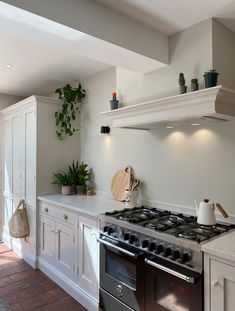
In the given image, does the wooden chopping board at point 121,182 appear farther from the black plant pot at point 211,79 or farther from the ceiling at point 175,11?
the ceiling at point 175,11

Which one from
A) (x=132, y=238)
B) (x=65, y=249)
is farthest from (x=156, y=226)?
(x=65, y=249)

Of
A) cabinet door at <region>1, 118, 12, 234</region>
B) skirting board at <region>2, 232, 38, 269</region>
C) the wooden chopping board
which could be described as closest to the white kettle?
the wooden chopping board

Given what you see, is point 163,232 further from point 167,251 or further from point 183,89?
point 183,89

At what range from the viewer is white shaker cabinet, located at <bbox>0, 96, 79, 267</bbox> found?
3396 millimetres

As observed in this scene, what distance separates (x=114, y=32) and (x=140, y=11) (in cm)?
24

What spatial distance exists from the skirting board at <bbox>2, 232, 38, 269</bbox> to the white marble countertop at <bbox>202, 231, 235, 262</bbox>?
8.47 feet

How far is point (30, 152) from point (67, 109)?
78 centimetres

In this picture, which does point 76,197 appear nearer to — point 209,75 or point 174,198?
point 174,198

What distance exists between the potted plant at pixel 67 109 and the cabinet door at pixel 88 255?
1.44 m

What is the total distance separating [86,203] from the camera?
2834 mm

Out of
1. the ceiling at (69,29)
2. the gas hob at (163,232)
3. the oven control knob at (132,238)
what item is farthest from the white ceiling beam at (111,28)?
the oven control knob at (132,238)

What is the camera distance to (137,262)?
193cm

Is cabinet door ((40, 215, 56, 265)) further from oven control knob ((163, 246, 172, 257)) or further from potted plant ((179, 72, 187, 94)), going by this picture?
potted plant ((179, 72, 187, 94))

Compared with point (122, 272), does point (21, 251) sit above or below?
below
